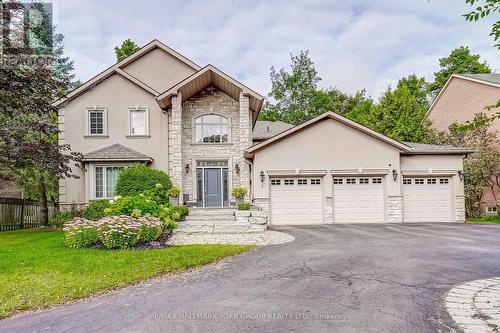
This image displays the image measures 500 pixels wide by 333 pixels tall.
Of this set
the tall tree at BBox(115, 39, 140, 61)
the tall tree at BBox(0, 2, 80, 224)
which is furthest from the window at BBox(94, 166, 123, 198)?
the tall tree at BBox(115, 39, 140, 61)

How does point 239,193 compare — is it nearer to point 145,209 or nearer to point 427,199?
point 145,209

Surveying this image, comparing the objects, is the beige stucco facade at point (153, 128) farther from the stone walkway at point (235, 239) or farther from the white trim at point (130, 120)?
the stone walkway at point (235, 239)

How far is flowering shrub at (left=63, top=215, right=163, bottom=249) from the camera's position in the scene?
973cm

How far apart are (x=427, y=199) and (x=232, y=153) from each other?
9123mm

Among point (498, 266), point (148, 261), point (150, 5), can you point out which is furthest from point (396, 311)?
point (150, 5)

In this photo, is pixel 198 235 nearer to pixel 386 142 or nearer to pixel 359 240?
pixel 359 240

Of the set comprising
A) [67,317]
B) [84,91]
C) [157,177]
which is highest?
[84,91]

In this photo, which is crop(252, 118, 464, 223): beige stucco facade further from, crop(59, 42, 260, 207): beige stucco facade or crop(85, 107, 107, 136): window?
crop(85, 107, 107, 136): window

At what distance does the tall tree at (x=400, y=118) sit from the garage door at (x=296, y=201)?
500 inches

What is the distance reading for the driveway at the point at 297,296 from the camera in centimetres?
451

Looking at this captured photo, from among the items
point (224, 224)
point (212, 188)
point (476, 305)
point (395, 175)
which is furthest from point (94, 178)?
point (476, 305)

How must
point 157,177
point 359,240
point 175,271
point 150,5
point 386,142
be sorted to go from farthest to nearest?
point 386,142, point 157,177, point 150,5, point 359,240, point 175,271

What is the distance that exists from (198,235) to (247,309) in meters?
7.55

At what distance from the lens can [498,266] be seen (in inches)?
294
